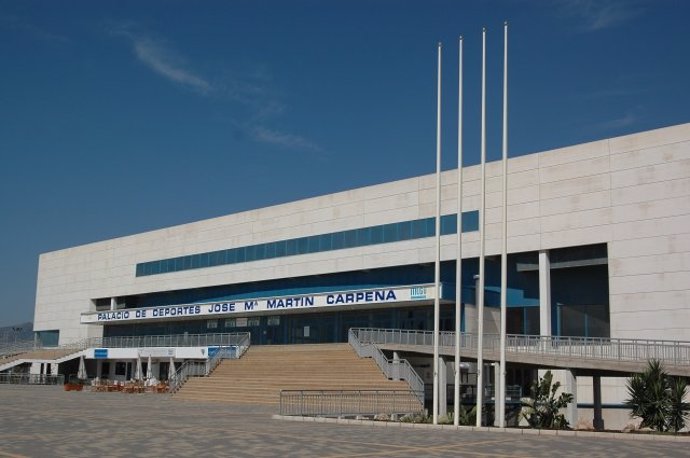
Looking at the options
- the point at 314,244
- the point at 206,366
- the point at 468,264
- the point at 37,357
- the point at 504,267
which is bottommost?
the point at 206,366

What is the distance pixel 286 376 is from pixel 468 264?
1330 cm

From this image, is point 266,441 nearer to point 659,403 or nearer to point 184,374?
point 659,403

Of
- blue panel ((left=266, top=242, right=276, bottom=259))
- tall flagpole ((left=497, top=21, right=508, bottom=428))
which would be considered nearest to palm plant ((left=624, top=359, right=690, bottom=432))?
tall flagpole ((left=497, top=21, right=508, bottom=428))

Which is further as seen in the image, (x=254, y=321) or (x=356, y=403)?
(x=254, y=321)

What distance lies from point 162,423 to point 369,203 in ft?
99.0

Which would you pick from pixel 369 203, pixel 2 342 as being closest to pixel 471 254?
pixel 369 203

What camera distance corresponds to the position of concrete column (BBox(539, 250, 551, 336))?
42.9 metres

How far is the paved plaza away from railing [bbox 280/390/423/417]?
10.8ft

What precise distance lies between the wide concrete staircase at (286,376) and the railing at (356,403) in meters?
2.91

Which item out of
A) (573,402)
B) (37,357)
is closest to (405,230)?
(573,402)

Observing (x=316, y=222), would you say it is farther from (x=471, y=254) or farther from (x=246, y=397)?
(x=246, y=397)

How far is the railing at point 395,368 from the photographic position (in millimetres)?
35938

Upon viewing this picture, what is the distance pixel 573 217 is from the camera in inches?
1665

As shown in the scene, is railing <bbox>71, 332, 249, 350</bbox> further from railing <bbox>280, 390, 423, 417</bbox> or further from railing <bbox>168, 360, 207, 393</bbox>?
railing <bbox>280, 390, 423, 417</bbox>
